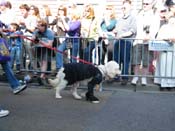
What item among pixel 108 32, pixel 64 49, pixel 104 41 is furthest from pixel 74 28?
pixel 108 32

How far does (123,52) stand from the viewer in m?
9.66

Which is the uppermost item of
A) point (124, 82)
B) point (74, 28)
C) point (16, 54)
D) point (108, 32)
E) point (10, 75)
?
point (74, 28)

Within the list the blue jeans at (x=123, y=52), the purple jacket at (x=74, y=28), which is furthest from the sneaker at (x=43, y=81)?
the blue jeans at (x=123, y=52)

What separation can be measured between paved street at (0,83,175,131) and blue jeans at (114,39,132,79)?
0.63 metres

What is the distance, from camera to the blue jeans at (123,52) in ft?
31.3

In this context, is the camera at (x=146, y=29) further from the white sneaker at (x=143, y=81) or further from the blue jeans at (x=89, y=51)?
the blue jeans at (x=89, y=51)

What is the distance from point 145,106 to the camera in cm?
779

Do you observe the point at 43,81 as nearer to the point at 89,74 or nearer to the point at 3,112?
the point at 89,74

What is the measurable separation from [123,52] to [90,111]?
262 centimetres

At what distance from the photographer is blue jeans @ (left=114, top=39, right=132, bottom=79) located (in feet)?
31.3

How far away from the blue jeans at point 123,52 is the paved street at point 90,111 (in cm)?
63

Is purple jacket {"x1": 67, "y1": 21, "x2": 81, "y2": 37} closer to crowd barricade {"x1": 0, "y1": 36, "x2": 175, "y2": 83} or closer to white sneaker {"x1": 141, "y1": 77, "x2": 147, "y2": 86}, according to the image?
crowd barricade {"x1": 0, "y1": 36, "x2": 175, "y2": 83}

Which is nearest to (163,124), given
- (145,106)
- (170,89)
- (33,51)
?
(145,106)

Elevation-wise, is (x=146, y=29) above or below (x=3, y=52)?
above
